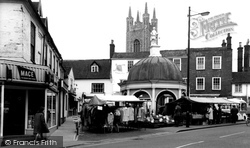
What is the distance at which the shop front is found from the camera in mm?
15430

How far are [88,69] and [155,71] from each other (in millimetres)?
27384

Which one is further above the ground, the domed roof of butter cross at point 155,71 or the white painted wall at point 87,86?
the domed roof of butter cross at point 155,71

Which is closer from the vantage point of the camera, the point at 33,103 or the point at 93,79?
the point at 33,103

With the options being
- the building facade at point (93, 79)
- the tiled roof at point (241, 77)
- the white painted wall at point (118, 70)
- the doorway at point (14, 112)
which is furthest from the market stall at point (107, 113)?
the tiled roof at point (241, 77)

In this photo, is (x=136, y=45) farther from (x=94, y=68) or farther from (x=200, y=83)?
(x=200, y=83)

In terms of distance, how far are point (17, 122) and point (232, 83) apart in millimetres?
43185

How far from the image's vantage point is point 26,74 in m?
16.3

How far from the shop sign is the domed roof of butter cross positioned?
18.8 m

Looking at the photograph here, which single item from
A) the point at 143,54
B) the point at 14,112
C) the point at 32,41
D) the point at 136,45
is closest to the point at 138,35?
the point at 136,45

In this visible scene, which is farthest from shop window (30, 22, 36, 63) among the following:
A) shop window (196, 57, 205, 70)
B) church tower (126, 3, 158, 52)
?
church tower (126, 3, 158, 52)

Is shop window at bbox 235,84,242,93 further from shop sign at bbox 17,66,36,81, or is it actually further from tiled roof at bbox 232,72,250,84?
shop sign at bbox 17,66,36,81

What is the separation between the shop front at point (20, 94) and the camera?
1543 centimetres

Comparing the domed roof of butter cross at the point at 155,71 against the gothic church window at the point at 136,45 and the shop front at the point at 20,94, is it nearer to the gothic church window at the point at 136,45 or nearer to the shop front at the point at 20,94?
the shop front at the point at 20,94

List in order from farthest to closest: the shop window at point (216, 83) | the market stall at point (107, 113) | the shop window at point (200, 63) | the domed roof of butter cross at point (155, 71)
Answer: the shop window at point (200, 63) → the shop window at point (216, 83) → the domed roof of butter cross at point (155, 71) → the market stall at point (107, 113)
